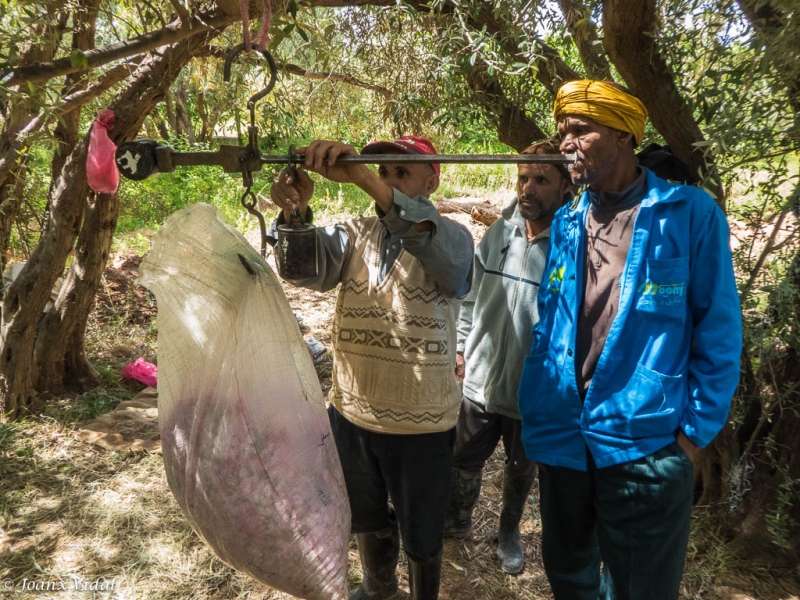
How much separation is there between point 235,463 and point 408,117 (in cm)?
242

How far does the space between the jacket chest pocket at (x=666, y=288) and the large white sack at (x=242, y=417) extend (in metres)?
0.88

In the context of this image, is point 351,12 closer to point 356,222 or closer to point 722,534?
point 356,222

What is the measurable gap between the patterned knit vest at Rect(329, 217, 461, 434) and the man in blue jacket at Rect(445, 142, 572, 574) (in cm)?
51

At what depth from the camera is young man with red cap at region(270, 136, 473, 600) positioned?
177 cm

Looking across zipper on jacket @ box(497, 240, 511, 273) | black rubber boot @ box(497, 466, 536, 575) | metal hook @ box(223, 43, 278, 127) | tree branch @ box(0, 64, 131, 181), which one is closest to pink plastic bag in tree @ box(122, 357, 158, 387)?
tree branch @ box(0, 64, 131, 181)

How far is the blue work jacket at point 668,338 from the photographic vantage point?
4.87ft

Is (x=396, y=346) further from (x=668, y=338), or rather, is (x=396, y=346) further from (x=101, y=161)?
(x=101, y=161)

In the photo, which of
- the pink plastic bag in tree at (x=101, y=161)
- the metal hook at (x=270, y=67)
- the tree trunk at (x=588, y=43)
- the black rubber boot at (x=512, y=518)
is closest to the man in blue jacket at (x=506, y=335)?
the black rubber boot at (x=512, y=518)

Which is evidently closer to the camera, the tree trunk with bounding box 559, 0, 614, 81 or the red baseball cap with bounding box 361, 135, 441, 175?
the red baseball cap with bounding box 361, 135, 441, 175

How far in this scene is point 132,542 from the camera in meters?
2.61

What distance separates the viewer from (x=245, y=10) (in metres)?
1.22

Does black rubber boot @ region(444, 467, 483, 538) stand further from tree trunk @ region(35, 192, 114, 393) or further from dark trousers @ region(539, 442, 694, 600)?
Answer: tree trunk @ region(35, 192, 114, 393)

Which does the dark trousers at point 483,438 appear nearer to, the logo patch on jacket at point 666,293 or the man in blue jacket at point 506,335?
the man in blue jacket at point 506,335

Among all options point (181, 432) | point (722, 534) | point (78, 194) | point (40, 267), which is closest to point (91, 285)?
point (40, 267)
